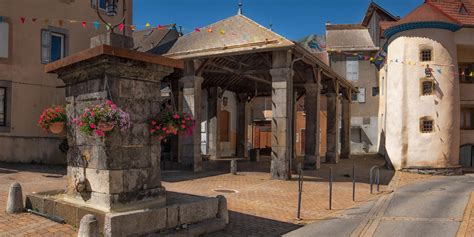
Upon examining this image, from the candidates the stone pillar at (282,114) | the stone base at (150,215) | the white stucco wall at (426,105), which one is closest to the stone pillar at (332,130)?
the white stucco wall at (426,105)

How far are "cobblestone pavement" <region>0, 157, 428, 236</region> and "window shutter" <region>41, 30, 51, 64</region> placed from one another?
4.81 meters

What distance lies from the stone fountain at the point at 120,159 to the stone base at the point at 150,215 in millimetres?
12

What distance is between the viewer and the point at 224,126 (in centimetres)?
3000

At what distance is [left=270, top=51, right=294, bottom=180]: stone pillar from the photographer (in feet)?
49.6

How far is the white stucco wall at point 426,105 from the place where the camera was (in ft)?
67.2

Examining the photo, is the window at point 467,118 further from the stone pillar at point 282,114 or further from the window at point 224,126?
the window at point 224,126

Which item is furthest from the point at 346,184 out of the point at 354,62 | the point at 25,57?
the point at 354,62

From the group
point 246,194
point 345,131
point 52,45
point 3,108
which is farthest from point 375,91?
point 3,108

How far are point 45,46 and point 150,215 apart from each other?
14421mm

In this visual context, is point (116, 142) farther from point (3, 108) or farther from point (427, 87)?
point (427, 87)

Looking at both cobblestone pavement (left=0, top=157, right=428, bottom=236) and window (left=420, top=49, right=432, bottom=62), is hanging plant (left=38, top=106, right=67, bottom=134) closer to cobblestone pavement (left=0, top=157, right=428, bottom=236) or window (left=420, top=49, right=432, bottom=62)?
cobblestone pavement (left=0, top=157, right=428, bottom=236)

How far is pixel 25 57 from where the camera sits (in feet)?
55.7

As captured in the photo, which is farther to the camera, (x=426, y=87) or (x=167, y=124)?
(x=426, y=87)

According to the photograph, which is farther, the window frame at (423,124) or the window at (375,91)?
the window at (375,91)
